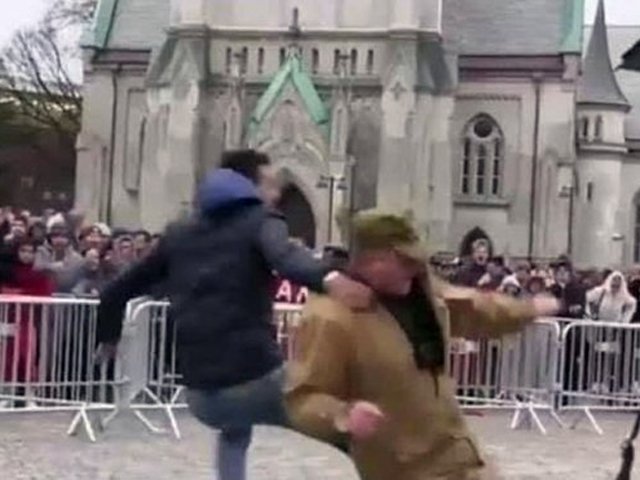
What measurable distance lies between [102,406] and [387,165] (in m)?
54.6

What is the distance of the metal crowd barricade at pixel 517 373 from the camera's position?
1981 cm

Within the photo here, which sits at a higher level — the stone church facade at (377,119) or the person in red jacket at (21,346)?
the stone church facade at (377,119)

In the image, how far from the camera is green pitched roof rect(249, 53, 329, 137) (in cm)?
7200

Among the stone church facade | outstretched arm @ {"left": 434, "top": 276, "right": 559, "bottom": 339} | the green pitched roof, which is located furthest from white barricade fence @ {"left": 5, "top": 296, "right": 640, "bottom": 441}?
the green pitched roof

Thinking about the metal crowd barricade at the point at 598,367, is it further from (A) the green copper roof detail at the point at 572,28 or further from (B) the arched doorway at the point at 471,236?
(A) the green copper roof detail at the point at 572,28

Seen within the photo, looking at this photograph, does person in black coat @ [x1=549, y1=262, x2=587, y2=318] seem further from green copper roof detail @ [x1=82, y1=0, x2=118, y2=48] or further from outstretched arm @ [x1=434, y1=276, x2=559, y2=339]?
green copper roof detail @ [x1=82, y1=0, x2=118, y2=48]

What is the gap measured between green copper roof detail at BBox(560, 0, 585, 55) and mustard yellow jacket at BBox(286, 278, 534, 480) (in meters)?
70.0

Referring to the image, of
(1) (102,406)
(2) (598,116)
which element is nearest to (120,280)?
(1) (102,406)

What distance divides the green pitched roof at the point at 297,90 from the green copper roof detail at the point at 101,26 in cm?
1102

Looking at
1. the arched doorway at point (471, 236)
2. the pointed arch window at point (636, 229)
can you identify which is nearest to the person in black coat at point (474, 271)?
the arched doorway at point (471, 236)

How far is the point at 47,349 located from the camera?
1755 centimetres

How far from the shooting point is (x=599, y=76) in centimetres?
8244

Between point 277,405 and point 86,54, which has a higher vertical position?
point 86,54

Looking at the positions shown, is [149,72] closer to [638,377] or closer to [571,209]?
[571,209]
